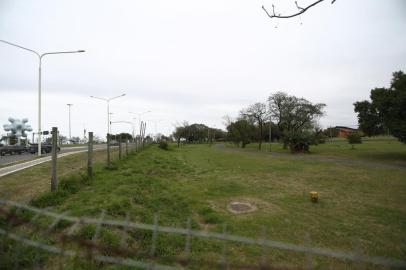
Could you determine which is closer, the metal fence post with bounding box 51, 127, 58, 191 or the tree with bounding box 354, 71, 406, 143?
the metal fence post with bounding box 51, 127, 58, 191

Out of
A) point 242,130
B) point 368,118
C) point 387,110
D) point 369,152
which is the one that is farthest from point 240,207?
point 242,130

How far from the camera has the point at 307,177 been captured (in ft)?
51.8

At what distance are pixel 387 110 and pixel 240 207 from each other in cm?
A: 2469

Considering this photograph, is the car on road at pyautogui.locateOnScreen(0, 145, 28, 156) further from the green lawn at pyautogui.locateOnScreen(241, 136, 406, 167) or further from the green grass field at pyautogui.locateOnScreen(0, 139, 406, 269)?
the green lawn at pyautogui.locateOnScreen(241, 136, 406, 167)

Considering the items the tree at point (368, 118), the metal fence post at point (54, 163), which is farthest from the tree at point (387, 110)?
the metal fence post at point (54, 163)

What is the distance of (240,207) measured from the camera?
29.9ft

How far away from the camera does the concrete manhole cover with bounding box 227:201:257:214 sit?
8641 mm

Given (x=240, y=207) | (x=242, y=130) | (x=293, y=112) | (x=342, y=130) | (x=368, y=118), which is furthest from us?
(x=342, y=130)

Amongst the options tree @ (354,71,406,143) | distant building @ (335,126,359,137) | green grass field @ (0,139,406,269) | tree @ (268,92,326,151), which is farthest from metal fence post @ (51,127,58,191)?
distant building @ (335,126,359,137)

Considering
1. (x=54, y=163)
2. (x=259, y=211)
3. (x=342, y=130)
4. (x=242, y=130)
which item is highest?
(x=342, y=130)

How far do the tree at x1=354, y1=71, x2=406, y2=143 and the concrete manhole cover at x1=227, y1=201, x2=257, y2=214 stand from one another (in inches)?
856

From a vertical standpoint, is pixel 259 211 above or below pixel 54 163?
below

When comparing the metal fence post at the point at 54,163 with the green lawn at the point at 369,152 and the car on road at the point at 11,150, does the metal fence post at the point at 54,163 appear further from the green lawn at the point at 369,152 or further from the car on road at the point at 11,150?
the car on road at the point at 11,150

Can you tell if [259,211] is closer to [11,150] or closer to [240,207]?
[240,207]
